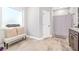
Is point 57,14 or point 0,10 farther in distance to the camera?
point 57,14

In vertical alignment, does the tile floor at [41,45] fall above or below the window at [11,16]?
below

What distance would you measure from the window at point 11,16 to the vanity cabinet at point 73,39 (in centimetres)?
78

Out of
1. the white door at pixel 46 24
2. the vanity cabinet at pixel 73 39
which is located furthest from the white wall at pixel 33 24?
the vanity cabinet at pixel 73 39

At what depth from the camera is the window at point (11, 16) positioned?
1.20 m

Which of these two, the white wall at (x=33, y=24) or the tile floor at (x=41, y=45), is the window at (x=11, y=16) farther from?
the tile floor at (x=41, y=45)

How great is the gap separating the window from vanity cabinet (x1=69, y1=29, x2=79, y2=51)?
785 mm

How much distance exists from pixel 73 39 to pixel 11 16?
102cm

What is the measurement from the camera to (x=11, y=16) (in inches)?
50.8

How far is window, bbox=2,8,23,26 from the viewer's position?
3.94 feet

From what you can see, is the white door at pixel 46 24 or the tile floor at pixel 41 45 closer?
the tile floor at pixel 41 45

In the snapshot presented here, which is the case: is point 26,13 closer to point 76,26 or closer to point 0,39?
point 0,39

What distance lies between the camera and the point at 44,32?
1382 millimetres

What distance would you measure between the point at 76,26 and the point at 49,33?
0.44 m
